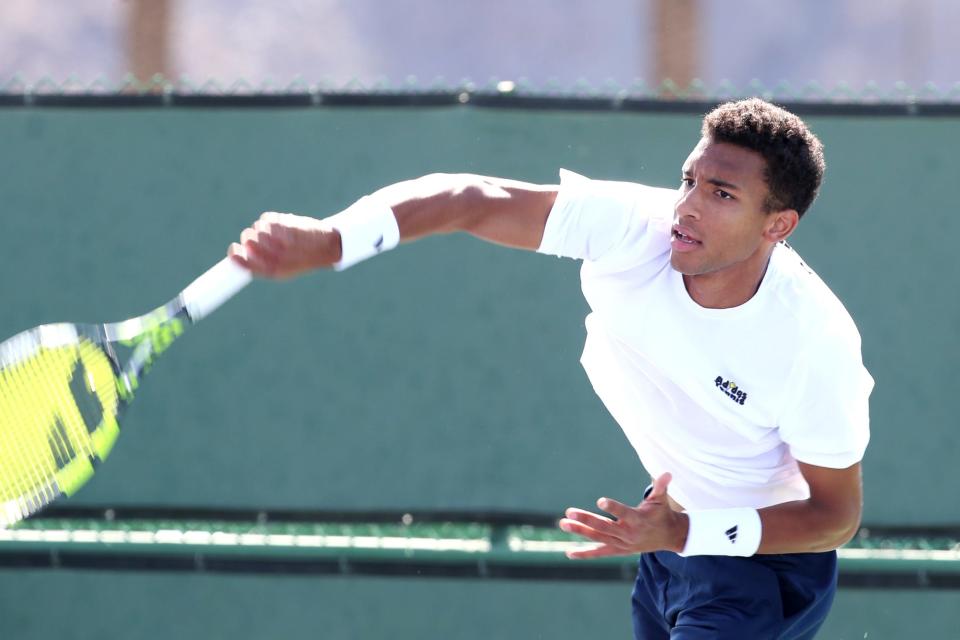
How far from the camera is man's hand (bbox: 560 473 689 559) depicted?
9.61 ft

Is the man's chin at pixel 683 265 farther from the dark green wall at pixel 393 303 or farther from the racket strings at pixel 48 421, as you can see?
the dark green wall at pixel 393 303

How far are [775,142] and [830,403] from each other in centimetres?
59

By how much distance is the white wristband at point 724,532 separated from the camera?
312 cm

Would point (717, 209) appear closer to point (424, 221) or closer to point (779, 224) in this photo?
point (779, 224)

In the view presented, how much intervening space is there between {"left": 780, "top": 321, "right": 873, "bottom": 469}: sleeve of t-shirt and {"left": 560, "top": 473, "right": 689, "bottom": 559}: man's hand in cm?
33

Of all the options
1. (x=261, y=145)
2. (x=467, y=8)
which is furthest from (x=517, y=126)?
(x=467, y=8)

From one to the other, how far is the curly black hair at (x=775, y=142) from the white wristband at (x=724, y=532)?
2.27ft

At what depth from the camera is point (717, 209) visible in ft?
10.3

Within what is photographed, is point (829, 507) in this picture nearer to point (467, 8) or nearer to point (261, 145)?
point (261, 145)

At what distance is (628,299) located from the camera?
10.6 ft

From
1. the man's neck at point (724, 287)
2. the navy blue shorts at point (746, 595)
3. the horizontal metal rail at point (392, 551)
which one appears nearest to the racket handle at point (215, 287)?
the man's neck at point (724, 287)

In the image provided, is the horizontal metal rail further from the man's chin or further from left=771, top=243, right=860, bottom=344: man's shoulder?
the man's chin

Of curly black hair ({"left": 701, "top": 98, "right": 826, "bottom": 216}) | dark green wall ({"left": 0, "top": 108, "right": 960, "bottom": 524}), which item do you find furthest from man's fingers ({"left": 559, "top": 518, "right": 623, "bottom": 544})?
dark green wall ({"left": 0, "top": 108, "right": 960, "bottom": 524})

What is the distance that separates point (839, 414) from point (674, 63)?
681cm
